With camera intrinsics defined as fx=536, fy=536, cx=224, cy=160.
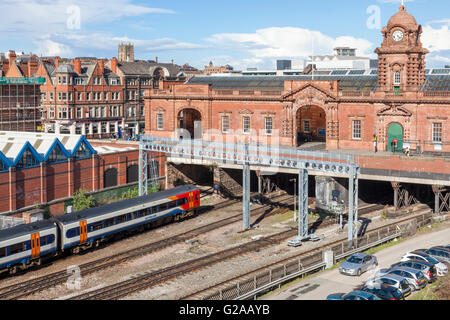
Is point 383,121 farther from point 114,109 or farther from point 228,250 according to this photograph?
point 114,109

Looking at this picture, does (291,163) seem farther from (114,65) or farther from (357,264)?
(114,65)

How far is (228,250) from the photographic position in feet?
134

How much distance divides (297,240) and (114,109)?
63.0m

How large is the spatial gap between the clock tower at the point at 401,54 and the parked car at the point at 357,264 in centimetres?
2887

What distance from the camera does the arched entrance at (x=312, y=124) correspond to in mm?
69562

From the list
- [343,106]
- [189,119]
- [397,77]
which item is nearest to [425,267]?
[343,106]

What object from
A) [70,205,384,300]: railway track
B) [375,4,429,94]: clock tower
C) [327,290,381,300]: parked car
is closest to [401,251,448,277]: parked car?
[327,290,381,300]: parked car

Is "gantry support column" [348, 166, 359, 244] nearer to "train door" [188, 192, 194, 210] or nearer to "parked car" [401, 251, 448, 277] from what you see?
"parked car" [401, 251, 448, 277]

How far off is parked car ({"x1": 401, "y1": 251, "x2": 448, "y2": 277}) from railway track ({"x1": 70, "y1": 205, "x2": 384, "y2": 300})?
11.4m

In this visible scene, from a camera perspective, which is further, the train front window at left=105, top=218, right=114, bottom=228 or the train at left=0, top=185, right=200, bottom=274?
the train front window at left=105, top=218, right=114, bottom=228

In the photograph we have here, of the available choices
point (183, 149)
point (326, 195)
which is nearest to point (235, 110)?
point (183, 149)

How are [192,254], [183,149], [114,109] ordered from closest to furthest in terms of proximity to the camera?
[192,254] → [183,149] → [114,109]

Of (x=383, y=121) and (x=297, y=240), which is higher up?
(x=383, y=121)

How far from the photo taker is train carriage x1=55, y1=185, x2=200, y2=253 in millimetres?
38812
